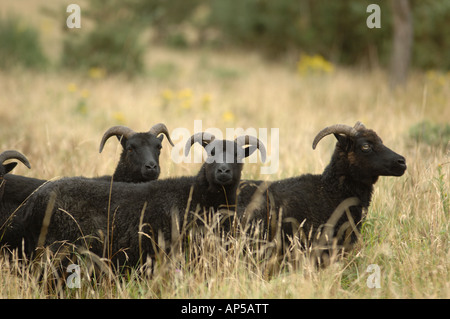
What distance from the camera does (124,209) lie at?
17.8 ft

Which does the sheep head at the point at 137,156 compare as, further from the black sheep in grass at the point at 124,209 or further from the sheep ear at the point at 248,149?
the sheep ear at the point at 248,149

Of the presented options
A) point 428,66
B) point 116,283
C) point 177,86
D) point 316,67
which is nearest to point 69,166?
point 116,283

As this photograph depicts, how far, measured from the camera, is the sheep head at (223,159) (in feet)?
17.7

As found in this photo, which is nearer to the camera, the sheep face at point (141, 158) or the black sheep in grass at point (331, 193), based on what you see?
the black sheep in grass at point (331, 193)

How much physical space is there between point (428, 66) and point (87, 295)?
17.6 m

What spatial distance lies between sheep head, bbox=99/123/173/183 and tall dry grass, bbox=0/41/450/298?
320 mm

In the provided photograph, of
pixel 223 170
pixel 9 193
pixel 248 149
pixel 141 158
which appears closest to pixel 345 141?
pixel 248 149

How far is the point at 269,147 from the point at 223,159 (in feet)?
12.9

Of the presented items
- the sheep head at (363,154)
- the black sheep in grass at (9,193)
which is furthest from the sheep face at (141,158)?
the sheep head at (363,154)

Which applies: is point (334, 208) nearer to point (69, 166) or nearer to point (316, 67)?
point (69, 166)

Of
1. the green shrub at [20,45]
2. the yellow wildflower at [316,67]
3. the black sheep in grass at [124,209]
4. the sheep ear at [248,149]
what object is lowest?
the black sheep in grass at [124,209]

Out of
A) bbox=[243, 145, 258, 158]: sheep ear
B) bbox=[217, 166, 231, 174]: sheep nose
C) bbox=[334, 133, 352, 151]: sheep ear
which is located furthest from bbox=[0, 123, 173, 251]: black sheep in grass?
bbox=[334, 133, 352, 151]: sheep ear

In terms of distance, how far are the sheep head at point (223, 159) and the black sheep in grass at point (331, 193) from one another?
0.83 ft
